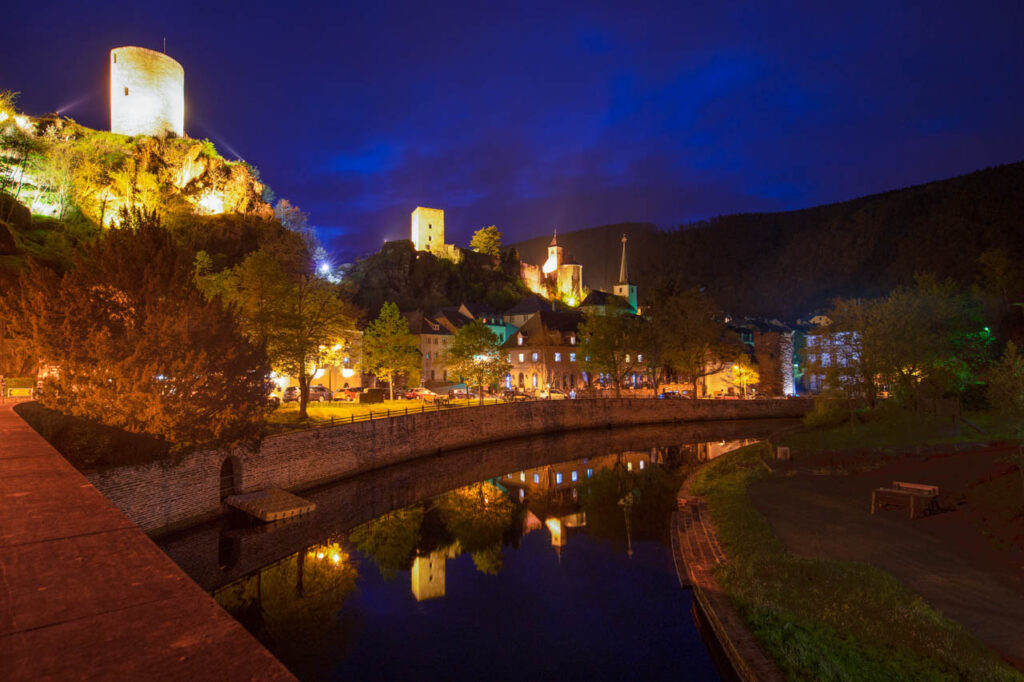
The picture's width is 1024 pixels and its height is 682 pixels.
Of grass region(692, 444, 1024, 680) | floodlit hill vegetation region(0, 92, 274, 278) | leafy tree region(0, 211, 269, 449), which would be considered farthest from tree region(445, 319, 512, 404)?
grass region(692, 444, 1024, 680)

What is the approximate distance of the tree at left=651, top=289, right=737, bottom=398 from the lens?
61.9 m

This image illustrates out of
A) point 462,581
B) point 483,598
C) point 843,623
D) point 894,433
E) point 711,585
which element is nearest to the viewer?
point 843,623

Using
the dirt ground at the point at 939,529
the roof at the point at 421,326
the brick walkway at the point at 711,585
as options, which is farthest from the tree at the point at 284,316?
the roof at the point at 421,326

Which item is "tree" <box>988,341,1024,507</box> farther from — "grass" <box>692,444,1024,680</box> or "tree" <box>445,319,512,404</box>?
"tree" <box>445,319,512,404</box>

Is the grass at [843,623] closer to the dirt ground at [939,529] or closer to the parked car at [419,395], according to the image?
the dirt ground at [939,529]

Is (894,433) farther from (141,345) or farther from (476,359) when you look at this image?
(476,359)

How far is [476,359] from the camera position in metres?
56.6

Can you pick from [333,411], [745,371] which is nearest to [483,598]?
[333,411]

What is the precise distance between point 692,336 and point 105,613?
62541mm

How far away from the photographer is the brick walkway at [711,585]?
10586mm

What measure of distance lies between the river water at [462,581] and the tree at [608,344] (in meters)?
29.9

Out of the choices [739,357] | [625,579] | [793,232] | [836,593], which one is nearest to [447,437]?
[625,579]

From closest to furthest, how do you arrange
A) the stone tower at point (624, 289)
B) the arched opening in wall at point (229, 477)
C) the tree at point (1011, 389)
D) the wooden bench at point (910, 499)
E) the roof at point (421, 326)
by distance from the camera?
1. the tree at point (1011, 389)
2. the wooden bench at point (910, 499)
3. the arched opening in wall at point (229, 477)
4. the roof at point (421, 326)
5. the stone tower at point (624, 289)

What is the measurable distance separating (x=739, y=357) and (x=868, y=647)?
6204cm
